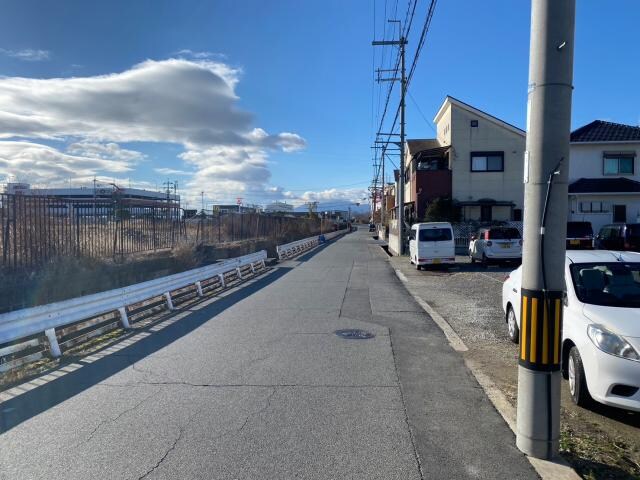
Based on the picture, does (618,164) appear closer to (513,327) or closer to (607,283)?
(513,327)

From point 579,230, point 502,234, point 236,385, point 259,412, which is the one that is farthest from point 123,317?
point 579,230

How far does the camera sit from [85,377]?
249 inches

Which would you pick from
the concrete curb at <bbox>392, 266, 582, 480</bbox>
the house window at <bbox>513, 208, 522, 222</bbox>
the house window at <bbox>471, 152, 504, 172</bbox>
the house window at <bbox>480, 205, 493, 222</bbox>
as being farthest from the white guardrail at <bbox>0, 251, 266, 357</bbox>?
the house window at <bbox>513, 208, 522, 222</bbox>

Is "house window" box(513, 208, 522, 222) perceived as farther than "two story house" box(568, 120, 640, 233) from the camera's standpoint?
Yes

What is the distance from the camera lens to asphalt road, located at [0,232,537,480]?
3.98 metres

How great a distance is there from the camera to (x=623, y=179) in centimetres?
3394

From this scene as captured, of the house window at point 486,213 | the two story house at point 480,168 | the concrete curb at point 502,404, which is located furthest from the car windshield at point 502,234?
the house window at point 486,213

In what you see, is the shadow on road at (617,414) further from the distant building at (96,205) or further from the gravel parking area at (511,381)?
the distant building at (96,205)

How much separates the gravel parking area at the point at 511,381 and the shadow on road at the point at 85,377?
4.63 metres

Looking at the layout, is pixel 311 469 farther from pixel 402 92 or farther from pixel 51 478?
pixel 402 92

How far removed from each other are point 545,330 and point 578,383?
61.6 inches

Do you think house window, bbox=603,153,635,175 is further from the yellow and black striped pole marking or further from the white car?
the yellow and black striped pole marking

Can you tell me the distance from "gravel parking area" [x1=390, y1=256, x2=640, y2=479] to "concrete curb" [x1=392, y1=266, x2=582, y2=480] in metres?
0.09

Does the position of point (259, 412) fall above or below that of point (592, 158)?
below
